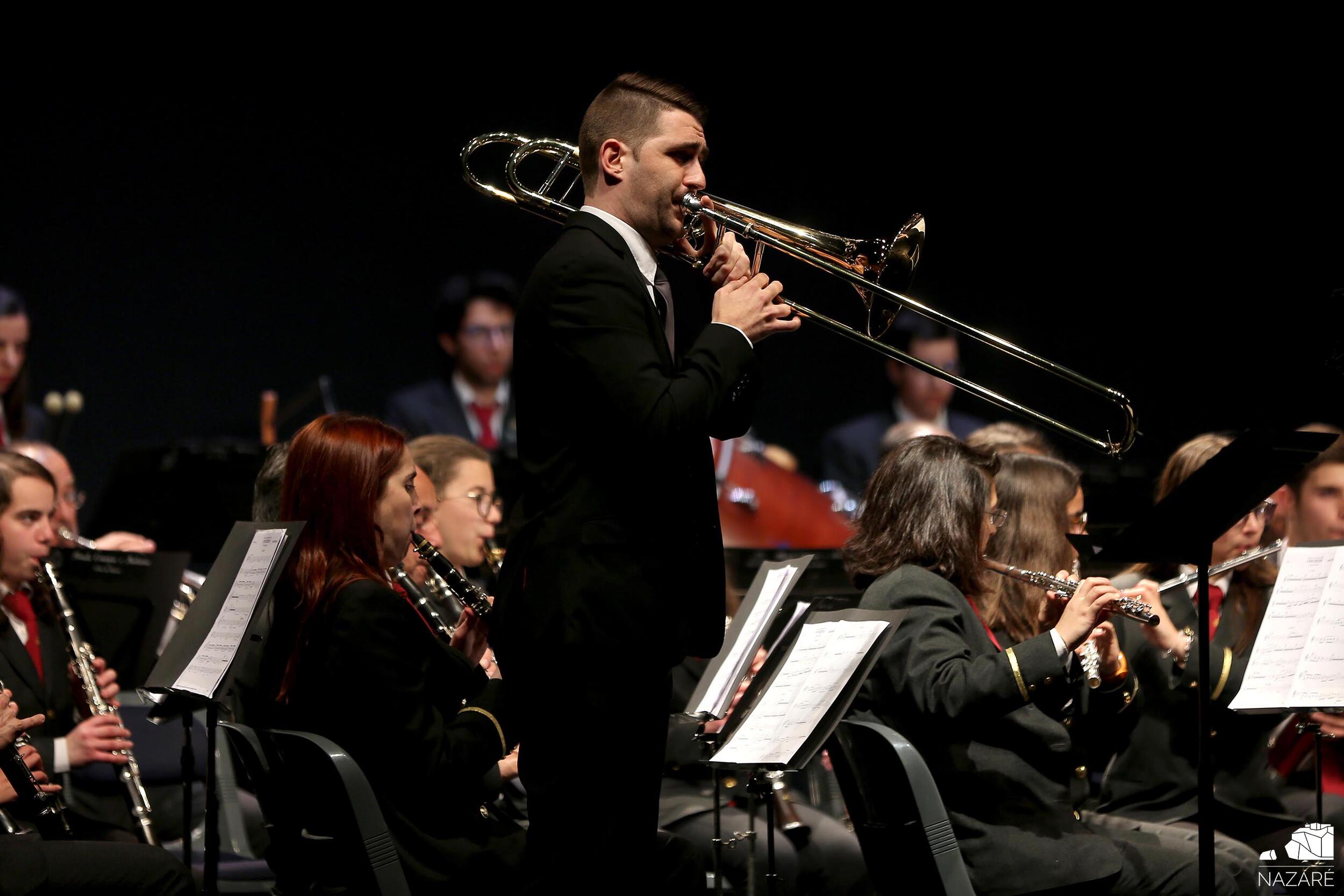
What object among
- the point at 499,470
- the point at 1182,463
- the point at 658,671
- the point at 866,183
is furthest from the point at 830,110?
the point at 658,671

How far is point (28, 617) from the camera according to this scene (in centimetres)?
362

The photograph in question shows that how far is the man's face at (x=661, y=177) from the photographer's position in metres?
2.28

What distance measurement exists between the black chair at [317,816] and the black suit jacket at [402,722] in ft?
0.29

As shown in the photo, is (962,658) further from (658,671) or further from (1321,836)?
(1321,836)

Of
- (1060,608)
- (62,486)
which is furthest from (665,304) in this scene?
(62,486)

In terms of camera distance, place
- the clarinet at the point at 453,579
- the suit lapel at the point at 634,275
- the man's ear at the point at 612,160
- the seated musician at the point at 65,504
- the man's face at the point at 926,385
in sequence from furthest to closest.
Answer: the man's face at the point at 926,385 → the seated musician at the point at 65,504 → the clarinet at the point at 453,579 → the man's ear at the point at 612,160 → the suit lapel at the point at 634,275

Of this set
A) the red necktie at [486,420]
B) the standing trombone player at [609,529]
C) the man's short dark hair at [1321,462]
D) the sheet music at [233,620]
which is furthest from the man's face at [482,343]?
the standing trombone player at [609,529]

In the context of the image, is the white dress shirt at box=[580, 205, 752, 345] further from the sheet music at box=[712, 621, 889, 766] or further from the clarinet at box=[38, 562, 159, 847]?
the clarinet at box=[38, 562, 159, 847]

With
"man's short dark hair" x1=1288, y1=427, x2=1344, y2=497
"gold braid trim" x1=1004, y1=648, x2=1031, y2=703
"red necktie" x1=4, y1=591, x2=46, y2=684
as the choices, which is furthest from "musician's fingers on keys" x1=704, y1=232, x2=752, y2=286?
"red necktie" x1=4, y1=591, x2=46, y2=684

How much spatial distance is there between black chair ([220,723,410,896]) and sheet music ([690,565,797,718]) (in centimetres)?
80

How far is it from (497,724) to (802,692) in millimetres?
578

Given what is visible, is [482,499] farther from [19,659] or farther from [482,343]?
[482,343]

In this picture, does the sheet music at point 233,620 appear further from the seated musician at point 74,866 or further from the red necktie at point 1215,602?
the red necktie at point 1215,602

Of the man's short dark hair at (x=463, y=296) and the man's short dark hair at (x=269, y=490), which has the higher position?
the man's short dark hair at (x=463, y=296)
